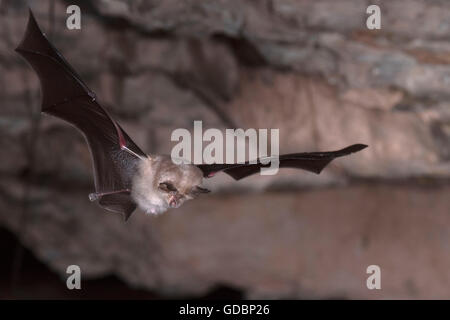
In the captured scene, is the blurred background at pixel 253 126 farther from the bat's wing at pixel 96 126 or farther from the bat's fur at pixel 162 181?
the bat's fur at pixel 162 181

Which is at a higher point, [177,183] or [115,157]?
[115,157]

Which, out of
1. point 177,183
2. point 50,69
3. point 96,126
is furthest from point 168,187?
point 50,69

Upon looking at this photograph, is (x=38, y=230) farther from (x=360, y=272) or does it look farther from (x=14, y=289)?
(x=360, y=272)

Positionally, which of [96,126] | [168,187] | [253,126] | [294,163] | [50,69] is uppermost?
[253,126]

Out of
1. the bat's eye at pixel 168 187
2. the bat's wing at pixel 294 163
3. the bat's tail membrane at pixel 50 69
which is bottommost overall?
the bat's eye at pixel 168 187

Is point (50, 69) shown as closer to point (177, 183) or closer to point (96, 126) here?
point (96, 126)

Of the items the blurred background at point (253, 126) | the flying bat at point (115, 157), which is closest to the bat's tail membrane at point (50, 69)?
the flying bat at point (115, 157)

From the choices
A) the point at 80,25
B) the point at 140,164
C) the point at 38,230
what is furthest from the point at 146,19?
the point at 38,230
